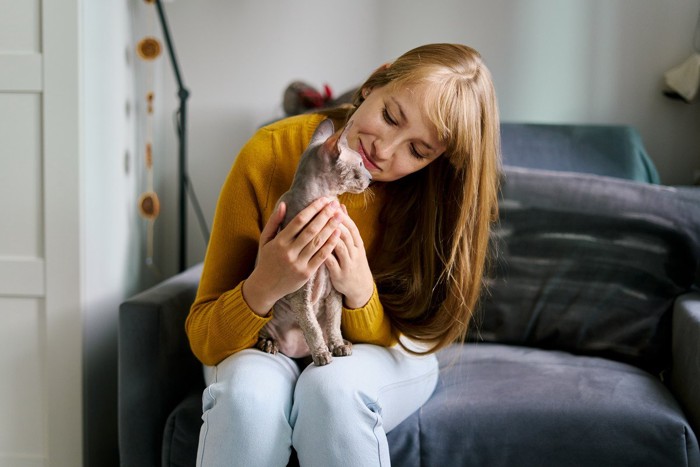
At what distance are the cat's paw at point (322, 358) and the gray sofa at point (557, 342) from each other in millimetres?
230

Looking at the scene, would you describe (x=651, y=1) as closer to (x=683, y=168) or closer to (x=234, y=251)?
(x=683, y=168)

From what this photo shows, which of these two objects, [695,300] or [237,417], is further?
[695,300]

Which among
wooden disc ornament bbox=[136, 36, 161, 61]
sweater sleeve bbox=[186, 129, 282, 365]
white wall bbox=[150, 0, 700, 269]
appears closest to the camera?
sweater sleeve bbox=[186, 129, 282, 365]

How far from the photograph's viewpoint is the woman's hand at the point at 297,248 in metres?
0.92

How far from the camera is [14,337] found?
1430mm

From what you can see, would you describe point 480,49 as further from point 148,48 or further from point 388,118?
point 388,118

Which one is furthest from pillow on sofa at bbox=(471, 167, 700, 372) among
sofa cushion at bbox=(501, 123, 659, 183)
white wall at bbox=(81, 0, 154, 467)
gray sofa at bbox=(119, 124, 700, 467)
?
white wall at bbox=(81, 0, 154, 467)

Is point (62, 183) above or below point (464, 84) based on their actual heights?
below

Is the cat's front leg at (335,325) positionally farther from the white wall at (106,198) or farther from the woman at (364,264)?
the white wall at (106,198)

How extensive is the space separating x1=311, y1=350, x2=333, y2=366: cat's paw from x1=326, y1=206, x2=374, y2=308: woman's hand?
0.32 feet

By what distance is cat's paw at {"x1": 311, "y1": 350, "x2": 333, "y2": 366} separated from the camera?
98 cm

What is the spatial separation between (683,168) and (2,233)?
5.95 feet

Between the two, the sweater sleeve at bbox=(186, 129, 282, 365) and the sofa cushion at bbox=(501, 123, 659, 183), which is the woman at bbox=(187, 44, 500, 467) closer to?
the sweater sleeve at bbox=(186, 129, 282, 365)

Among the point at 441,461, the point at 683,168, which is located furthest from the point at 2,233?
the point at 683,168
